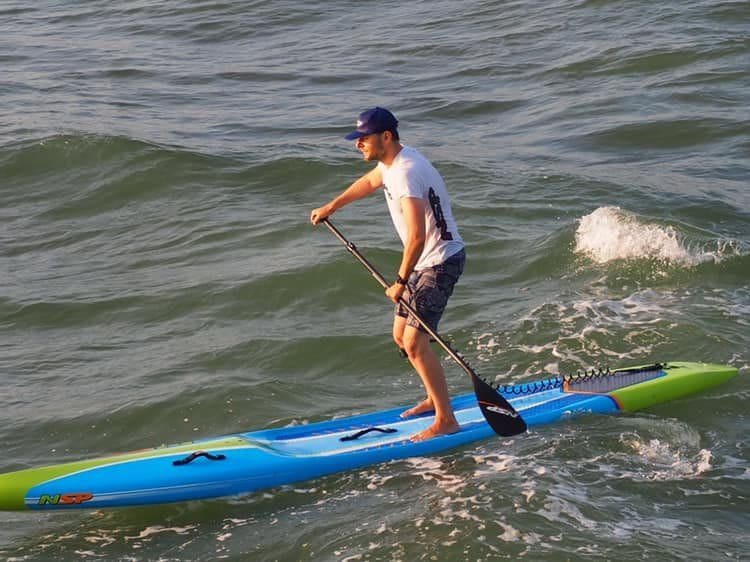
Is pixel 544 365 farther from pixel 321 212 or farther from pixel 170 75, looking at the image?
pixel 170 75

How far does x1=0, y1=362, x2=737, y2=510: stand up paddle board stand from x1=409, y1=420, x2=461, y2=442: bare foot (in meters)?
0.03

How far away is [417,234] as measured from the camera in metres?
6.98

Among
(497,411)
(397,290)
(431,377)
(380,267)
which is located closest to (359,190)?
(397,290)

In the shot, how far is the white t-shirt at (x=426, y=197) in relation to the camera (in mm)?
6973

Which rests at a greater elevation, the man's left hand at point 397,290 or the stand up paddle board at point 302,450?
the man's left hand at point 397,290

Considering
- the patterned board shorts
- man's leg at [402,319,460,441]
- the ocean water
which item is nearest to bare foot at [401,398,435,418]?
man's leg at [402,319,460,441]

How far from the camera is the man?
6984 mm

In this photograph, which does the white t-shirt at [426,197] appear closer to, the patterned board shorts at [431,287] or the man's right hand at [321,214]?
the patterned board shorts at [431,287]

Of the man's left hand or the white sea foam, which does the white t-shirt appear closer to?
the man's left hand

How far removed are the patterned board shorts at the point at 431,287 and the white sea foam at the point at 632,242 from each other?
428 cm

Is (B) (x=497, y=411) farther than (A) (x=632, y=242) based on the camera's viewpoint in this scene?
No

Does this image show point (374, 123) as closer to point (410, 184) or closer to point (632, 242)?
point (410, 184)

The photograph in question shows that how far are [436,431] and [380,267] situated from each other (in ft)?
13.8

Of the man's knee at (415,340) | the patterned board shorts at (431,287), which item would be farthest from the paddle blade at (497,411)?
the patterned board shorts at (431,287)
